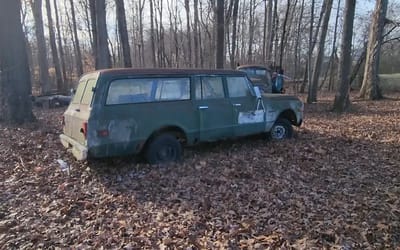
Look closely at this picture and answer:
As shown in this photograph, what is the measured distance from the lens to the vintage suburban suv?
206 inches

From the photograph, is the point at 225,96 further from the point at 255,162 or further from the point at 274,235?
the point at 274,235

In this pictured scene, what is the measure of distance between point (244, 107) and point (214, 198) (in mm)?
2852

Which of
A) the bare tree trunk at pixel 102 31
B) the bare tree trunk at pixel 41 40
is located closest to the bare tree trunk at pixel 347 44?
the bare tree trunk at pixel 102 31

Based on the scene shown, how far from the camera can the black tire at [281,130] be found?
7.73m

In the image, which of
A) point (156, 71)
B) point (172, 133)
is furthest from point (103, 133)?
point (156, 71)

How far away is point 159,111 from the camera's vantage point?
5.77 metres

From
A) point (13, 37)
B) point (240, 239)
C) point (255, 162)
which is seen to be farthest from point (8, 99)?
point (240, 239)

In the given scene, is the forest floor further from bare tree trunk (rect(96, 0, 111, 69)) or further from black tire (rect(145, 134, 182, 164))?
bare tree trunk (rect(96, 0, 111, 69))

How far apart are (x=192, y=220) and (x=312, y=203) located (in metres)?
1.74

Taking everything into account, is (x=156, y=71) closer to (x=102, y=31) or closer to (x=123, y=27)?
(x=102, y=31)

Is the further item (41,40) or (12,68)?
(41,40)

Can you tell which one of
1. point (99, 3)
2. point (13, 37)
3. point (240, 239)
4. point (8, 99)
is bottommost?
point (240, 239)

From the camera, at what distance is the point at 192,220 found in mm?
3963

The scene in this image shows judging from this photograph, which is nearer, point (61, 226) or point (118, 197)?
point (61, 226)
